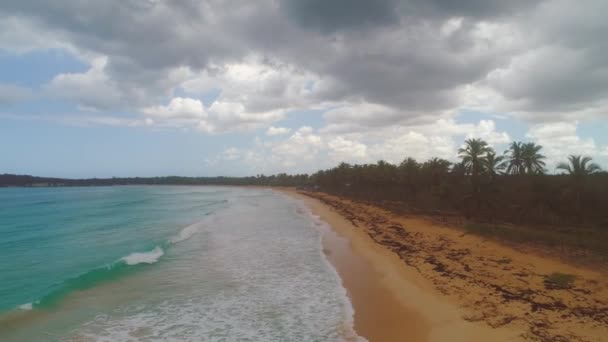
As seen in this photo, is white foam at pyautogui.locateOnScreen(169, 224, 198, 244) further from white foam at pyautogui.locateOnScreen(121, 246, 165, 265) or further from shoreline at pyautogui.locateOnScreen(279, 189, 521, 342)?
shoreline at pyautogui.locateOnScreen(279, 189, 521, 342)

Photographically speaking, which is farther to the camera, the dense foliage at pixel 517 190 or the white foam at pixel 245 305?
the dense foliage at pixel 517 190

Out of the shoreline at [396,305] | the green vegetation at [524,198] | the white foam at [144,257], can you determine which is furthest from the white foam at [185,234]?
the green vegetation at [524,198]

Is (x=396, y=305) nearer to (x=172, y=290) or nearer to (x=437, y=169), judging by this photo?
(x=172, y=290)

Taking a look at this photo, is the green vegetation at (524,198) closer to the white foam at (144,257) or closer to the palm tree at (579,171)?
the palm tree at (579,171)

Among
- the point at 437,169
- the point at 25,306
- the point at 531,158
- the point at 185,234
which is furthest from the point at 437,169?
the point at 25,306

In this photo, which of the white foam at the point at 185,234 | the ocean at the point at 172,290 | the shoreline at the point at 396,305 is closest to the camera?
the shoreline at the point at 396,305

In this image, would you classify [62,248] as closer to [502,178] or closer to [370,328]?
[370,328]

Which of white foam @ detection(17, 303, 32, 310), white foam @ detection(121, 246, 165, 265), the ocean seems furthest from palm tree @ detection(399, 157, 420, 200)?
white foam @ detection(17, 303, 32, 310)
